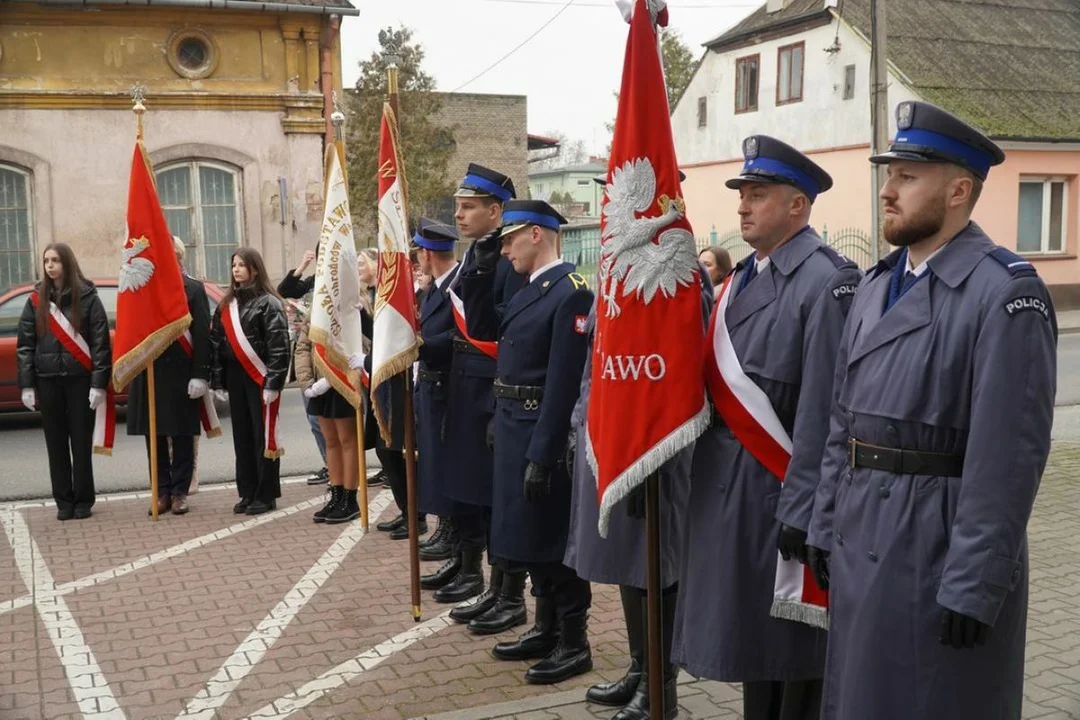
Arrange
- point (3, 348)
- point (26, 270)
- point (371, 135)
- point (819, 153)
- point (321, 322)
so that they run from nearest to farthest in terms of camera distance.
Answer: point (321, 322), point (3, 348), point (26, 270), point (819, 153), point (371, 135)

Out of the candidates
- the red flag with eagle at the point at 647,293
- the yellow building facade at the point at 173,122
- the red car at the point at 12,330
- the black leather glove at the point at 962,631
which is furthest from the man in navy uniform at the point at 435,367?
the yellow building facade at the point at 173,122

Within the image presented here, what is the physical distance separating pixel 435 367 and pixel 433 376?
0.40ft

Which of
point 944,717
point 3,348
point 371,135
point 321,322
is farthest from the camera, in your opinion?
point 371,135

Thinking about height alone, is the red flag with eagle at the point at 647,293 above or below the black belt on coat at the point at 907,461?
above

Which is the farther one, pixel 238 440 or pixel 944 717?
pixel 238 440

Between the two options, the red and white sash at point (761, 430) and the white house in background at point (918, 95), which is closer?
the red and white sash at point (761, 430)

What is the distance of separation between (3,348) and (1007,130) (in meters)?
21.6

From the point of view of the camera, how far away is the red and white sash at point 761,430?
12.3 ft

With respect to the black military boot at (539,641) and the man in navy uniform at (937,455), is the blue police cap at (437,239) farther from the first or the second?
the man in navy uniform at (937,455)

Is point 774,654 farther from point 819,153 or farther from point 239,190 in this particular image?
point 819,153

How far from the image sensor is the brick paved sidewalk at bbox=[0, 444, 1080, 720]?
505 centimetres

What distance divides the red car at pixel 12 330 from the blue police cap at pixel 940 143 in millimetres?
10507

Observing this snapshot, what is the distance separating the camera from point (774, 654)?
3.88 meters

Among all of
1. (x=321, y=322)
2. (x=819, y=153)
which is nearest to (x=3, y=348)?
(x=321, y=322)
